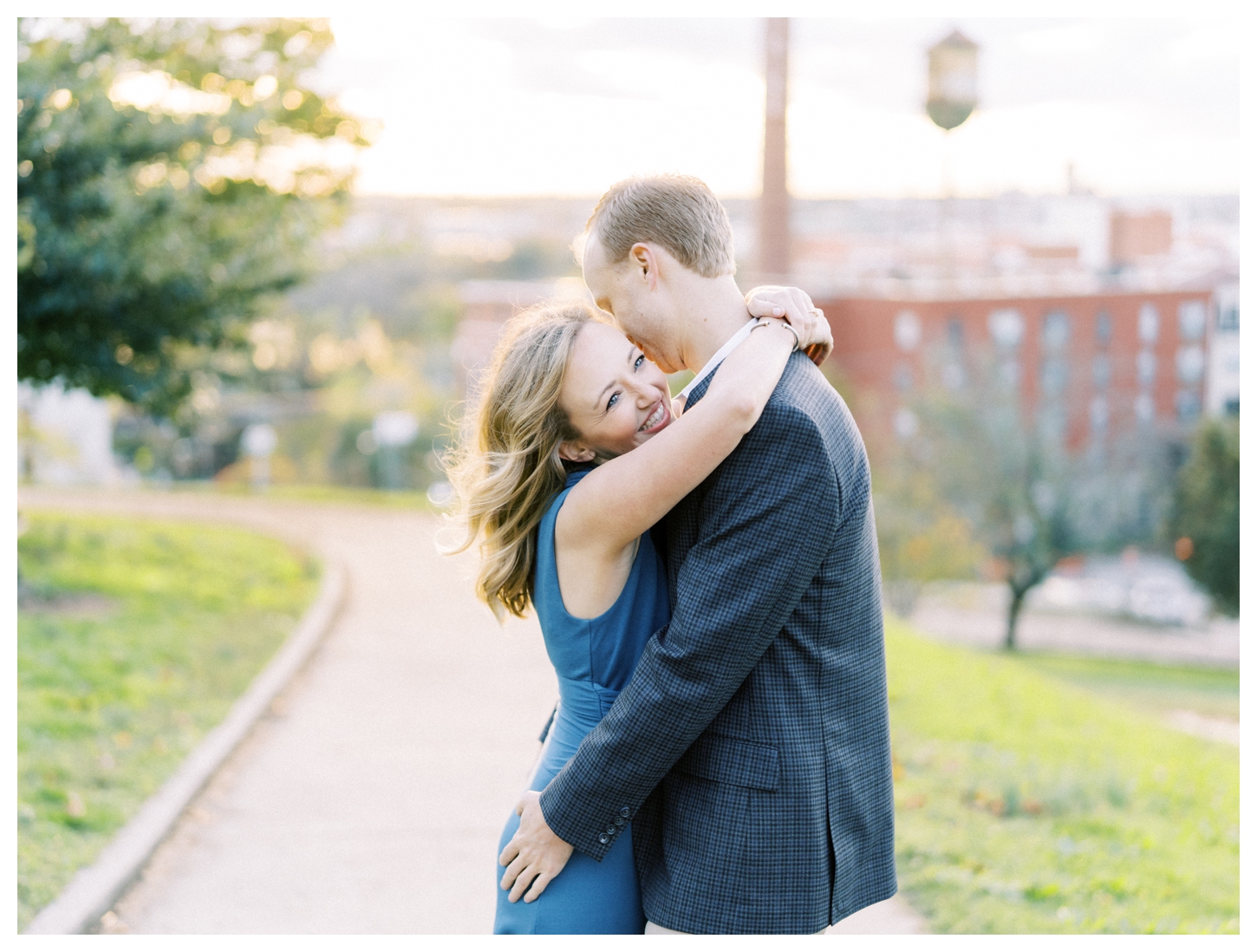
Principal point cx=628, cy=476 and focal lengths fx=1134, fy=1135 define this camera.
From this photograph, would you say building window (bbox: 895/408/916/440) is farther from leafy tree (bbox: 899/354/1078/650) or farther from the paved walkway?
the paved walkway

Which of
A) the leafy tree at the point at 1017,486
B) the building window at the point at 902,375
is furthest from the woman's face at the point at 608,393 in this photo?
the building window at the point at 902,375

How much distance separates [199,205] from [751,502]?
835 cm

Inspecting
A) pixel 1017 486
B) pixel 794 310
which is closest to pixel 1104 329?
pixel 1017 486

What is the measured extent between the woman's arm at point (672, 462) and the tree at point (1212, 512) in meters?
31.8

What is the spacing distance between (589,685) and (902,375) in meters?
42.3

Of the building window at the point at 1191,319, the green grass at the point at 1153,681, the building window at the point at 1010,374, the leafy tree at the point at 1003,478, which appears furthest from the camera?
the building window at the point at 1191,319

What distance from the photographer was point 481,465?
2168 millimetres

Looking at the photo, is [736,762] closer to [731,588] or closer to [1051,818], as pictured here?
[731,588]

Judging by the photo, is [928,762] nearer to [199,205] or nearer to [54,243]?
[54,243]

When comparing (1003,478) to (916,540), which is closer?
(916,540)

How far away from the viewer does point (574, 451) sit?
6.91 feet

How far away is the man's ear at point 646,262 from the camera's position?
2062 mm

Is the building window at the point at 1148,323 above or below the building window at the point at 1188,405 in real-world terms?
above

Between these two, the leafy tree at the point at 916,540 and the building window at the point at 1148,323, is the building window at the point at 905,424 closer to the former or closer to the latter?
the leafy tree at the point at 916,540
